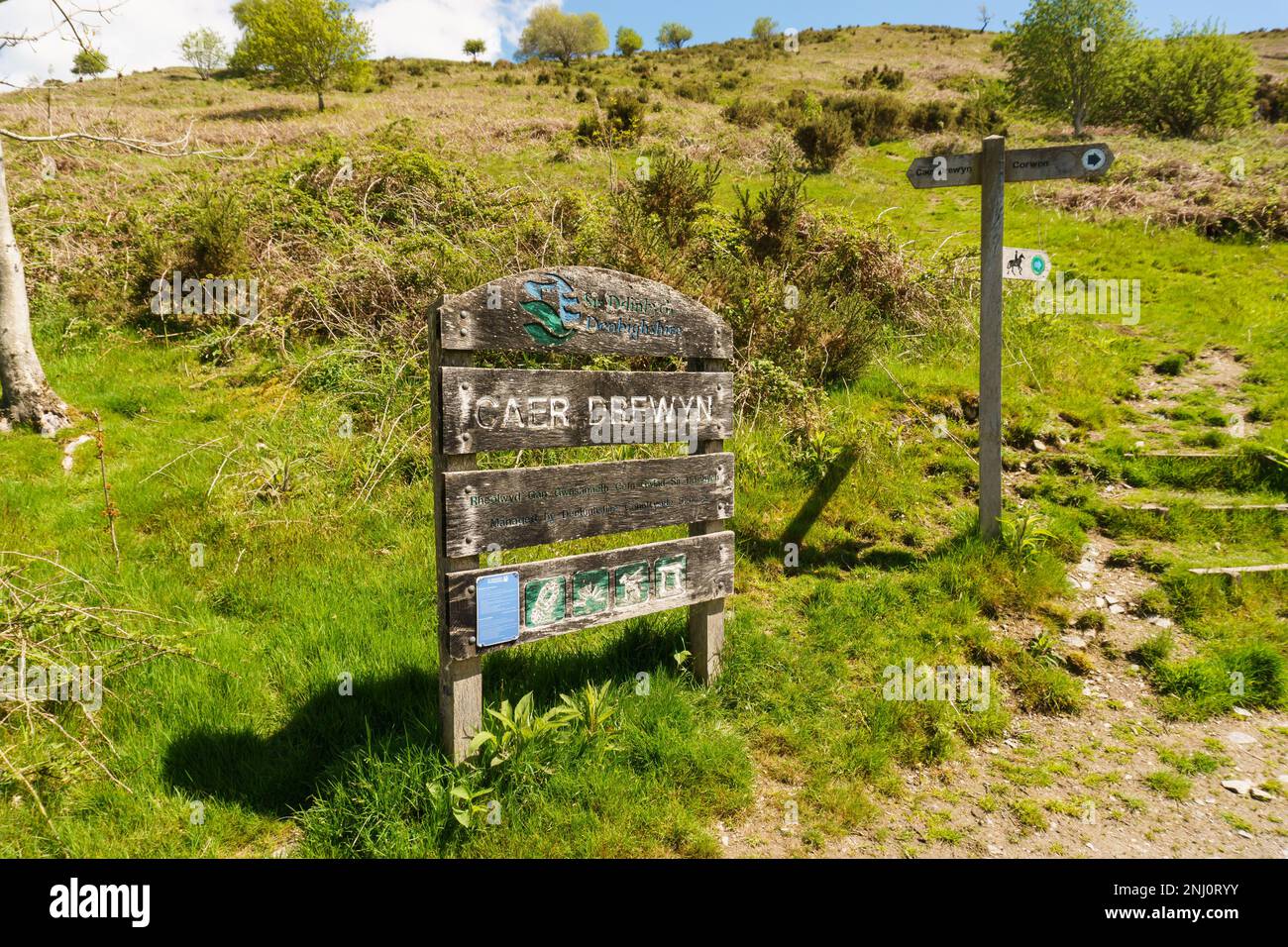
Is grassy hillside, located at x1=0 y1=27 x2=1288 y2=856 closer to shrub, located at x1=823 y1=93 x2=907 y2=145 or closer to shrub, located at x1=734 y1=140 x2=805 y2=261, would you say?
shrub, located at x1=734 y1=140 x2=805 y2=261

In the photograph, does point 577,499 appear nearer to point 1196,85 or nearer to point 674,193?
point 674,193

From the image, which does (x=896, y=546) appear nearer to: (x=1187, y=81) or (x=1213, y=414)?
(x=1213, y=414)

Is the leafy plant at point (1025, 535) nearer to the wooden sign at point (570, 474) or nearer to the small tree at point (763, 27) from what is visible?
the wooden sign at point (570, 474)

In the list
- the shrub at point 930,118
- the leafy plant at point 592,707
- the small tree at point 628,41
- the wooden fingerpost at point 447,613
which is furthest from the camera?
the small tree at point 628,41

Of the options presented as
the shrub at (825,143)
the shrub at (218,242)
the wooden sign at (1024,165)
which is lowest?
the wooden sign at (1024,165)

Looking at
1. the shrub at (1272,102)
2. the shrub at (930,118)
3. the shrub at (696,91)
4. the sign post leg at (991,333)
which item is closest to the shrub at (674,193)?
the sign post leg at (991,333)

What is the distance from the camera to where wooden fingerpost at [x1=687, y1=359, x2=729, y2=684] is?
4004 millimetres

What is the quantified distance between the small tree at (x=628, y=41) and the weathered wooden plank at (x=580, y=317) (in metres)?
63.1

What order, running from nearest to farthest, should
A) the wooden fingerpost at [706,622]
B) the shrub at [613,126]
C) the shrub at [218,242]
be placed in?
the wooden fingerpost at [706,622], the shrub at [218,242], the shrub at [613,126]

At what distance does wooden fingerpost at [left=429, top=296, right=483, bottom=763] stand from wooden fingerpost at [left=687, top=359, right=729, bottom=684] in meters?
1.44

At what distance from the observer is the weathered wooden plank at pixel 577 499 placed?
9.93 feet

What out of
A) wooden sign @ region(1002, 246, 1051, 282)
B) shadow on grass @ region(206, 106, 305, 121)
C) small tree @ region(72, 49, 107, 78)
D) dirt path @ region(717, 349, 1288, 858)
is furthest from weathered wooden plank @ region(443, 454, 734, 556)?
shadow on grass @ region(206, 106, 305, 121)

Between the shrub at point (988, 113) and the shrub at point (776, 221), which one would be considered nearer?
the shrub at point (776, 221)

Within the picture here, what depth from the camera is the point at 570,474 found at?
11.0 feet
